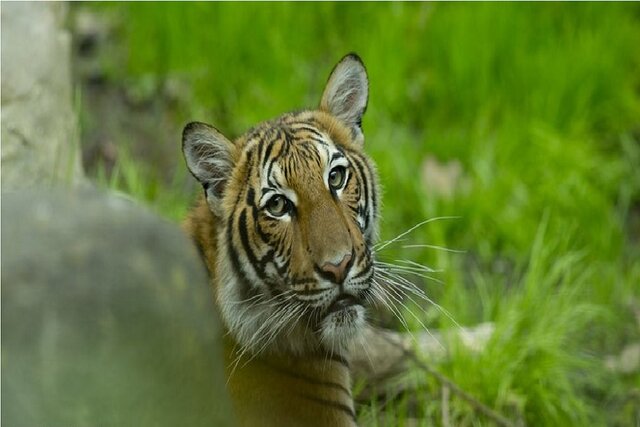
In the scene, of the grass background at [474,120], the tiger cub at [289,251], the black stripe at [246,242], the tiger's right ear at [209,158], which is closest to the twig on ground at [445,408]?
the tiger cub at [289,251]

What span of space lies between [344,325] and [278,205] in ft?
1.17

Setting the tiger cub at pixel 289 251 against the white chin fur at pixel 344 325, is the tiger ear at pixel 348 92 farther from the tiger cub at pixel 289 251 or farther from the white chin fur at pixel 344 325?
the white chin fur at pixel 344 325

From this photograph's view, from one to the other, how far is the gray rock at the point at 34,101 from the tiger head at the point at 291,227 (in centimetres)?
106

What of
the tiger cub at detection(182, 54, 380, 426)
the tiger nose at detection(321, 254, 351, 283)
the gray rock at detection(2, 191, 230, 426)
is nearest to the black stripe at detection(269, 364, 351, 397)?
the tiger cub at detection(182, 54, 380, 426)

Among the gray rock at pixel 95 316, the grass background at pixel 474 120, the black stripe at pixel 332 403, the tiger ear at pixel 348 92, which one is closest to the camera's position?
the gray rock at pixel 95 316

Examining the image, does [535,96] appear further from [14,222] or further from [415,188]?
[14,222]

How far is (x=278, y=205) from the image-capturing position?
10.2 ft

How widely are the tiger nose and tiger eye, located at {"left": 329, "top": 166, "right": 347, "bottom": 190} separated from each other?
0.75 feet

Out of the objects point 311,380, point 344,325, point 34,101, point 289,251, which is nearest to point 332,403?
point 311,380

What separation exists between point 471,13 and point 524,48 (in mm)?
322

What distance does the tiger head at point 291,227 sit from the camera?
9.91 feet

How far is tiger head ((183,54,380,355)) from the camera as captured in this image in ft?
9.91

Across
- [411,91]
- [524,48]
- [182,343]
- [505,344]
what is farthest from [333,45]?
[182,343]

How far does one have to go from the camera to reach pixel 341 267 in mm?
2969
